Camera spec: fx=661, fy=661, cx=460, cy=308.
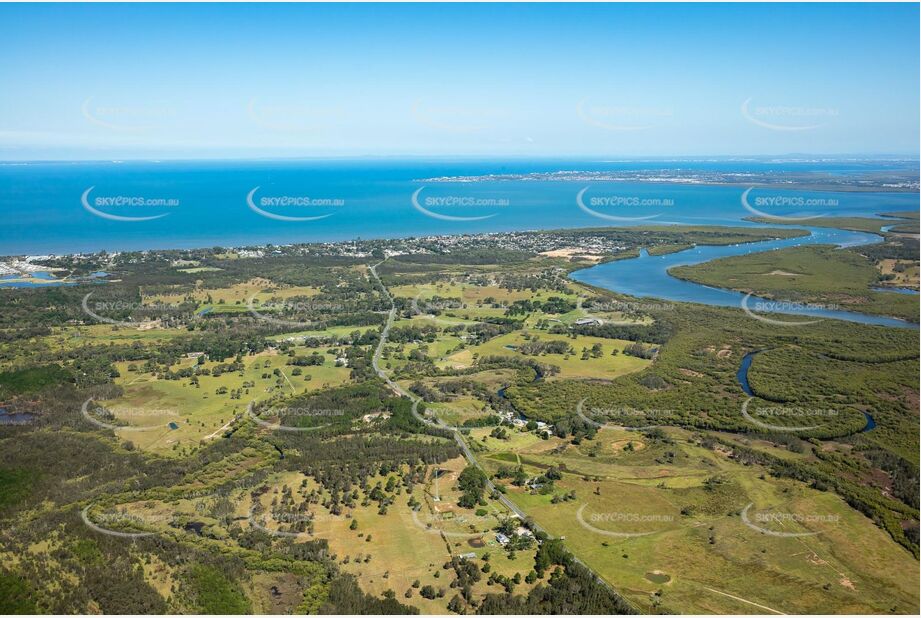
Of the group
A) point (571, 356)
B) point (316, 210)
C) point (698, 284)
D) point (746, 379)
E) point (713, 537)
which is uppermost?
point (316, 210)

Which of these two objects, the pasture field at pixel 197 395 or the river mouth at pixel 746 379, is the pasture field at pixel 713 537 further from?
the pasture field at pixel 197 395

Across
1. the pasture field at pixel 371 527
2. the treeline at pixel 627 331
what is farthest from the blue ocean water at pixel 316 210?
→ the pasture field at pixel 371 527

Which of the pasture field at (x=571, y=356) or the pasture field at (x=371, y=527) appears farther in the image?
the pasture field at (x=571, y=356)

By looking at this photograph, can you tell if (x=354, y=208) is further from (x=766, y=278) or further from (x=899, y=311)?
(x=899, y=311)

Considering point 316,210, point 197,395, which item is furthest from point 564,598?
point 316,210

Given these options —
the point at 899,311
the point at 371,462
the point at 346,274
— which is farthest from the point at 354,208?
the point at 371,462

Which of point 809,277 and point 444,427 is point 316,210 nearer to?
point 809,277

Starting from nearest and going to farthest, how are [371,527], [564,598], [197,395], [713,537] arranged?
[564,598] < [713,537] < [371,527] < [197,395]

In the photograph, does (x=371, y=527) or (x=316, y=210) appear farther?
(x=316, y=210)

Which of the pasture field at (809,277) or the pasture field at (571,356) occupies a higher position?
the pasture field at (809,277)
